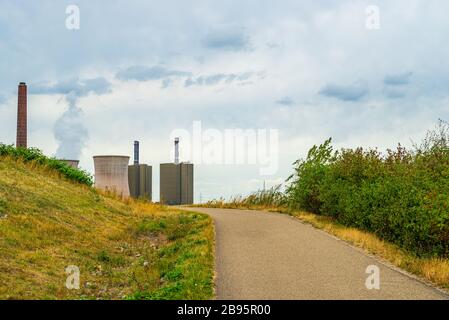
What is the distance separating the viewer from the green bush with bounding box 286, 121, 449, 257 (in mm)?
13230

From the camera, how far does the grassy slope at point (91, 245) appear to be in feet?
35.6

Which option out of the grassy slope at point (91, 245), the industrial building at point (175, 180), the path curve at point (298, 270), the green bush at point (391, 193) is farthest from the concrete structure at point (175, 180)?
the path curve at point (298, 270)

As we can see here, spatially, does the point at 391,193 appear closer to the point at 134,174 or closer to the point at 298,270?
the point at 298,270

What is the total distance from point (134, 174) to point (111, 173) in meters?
13.2

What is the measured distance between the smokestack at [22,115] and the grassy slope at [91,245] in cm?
1361

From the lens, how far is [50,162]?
30094 millimetres

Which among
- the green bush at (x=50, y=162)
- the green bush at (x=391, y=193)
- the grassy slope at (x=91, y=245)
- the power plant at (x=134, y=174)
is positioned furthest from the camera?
the power plant at (x=134, y=174)

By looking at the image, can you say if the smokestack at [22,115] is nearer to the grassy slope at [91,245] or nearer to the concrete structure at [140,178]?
the concrete structure at [140,178]

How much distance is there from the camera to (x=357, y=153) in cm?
2092

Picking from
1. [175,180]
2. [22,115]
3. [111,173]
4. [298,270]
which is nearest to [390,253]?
[298,270]
